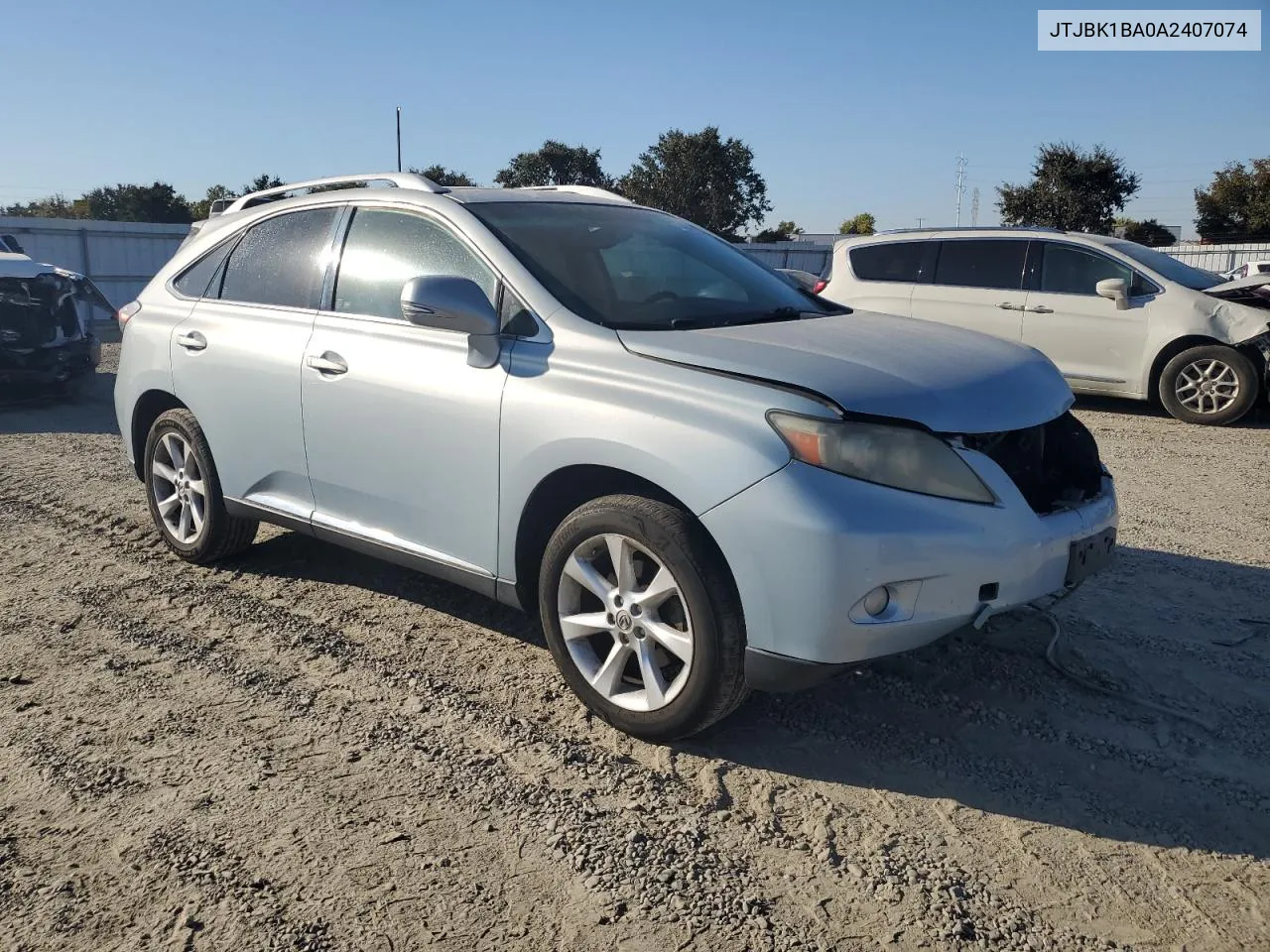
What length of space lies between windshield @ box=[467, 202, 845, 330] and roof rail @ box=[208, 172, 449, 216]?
1.35 ft

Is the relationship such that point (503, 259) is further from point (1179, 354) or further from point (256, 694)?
point (1179, 354)

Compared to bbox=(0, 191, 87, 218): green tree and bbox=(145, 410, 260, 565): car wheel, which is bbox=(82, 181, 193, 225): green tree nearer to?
bbox=(0, 191, 87, 218): green tree

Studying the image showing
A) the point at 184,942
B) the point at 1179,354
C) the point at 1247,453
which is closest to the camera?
the point at 184,942

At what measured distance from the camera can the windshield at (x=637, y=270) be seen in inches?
146

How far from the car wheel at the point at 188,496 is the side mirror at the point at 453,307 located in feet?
6.10

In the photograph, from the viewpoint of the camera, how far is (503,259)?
373cm

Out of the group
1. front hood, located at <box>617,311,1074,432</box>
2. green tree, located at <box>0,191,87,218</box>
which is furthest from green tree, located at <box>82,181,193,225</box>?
front hood, located at <box>617,311,1074,432</box>

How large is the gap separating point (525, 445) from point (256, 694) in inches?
53.2

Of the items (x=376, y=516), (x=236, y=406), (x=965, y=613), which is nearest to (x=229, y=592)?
(x=236, y=406)

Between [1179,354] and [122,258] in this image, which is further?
[122,258]

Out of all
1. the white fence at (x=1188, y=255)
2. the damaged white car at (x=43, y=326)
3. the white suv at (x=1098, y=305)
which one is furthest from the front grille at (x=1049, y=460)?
the white fence at (x=1188, y=255)

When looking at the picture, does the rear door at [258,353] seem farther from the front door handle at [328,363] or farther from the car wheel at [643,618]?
the car wheel at [643,618]

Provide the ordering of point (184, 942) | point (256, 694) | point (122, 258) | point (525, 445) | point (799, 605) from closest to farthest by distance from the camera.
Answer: point (184, 942), point (799, 605), point (525, 445), point (256, 694), point (122, 258)

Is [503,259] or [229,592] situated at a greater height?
[503,259]
